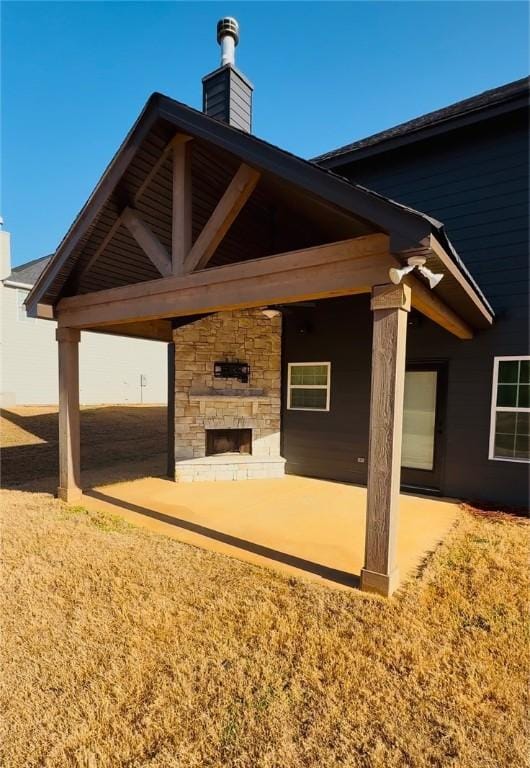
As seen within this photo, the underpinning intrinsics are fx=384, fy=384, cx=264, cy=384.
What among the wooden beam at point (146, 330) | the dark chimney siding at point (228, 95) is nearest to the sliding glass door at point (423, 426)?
the wooden beam at point (146, 330)

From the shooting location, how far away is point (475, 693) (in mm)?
2180

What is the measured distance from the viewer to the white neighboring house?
15133 millimetres

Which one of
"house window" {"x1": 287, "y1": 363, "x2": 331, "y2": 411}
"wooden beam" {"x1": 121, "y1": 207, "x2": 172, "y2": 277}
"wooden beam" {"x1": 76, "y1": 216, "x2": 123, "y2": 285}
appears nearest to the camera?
"wooden beam" {"x1": 121, "y1": 207, "x2": 172, "y2": 277}

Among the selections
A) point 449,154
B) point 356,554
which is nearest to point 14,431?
point 356,554

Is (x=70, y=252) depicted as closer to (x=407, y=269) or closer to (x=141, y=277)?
(x=141, y=277)

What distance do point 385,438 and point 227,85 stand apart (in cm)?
760

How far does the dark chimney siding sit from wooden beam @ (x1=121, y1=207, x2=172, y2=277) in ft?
Answer: 12.2

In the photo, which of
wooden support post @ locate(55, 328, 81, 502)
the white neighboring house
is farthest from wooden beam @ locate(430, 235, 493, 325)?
the white neighboring house

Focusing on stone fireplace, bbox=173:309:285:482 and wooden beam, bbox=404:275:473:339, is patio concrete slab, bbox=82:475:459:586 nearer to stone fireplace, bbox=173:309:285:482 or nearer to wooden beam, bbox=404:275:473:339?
stone fireplace, bbox=173:309:285:482

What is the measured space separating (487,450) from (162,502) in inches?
199

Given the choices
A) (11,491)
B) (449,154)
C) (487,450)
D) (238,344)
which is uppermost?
(449,154)

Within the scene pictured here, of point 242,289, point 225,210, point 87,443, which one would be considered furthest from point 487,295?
point 87,443


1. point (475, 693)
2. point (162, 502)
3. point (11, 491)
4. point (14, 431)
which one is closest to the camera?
point (475, 693)

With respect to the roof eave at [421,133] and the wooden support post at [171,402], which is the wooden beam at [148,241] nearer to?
the wooden support post at [171,402]
